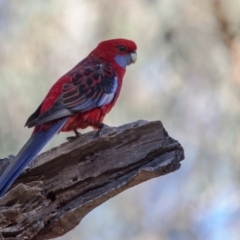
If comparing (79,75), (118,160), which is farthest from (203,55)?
(118,160)

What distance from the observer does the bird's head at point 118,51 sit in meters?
4.32

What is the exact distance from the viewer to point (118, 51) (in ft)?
14.3

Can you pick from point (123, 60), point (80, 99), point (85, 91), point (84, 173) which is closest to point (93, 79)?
point (85, 91)

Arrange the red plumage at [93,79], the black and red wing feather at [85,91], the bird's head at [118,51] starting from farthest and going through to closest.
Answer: the bird's head at [118,51], the red plumage at [93,79], the black and red wing feather at [85,91]

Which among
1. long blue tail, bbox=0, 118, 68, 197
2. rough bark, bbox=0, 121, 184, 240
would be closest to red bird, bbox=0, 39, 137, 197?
long blue tail, bbox=0, 118, 68, 197

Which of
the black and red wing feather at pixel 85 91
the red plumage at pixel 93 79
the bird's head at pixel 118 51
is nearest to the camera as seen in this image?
the black and red wing feather at pixel 85 91

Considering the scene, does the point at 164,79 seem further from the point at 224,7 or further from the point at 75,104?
the point at 75,104

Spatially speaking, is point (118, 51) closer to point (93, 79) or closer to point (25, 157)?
point (93, 79)

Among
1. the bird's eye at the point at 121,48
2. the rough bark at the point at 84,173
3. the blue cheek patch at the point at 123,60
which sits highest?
the bird's eye at the point at 121,48

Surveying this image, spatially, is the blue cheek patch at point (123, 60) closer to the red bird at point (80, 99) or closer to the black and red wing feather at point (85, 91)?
the red bird at point (80, 99)

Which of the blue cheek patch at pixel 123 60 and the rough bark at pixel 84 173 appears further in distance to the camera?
the blue cheek patch at pixel 123 60

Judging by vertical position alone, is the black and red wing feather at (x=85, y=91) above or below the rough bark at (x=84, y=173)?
above

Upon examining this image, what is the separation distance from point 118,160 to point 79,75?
2.80 ft

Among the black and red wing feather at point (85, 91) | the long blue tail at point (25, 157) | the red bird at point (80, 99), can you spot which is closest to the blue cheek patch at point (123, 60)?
the red bird at point (80, 99)
